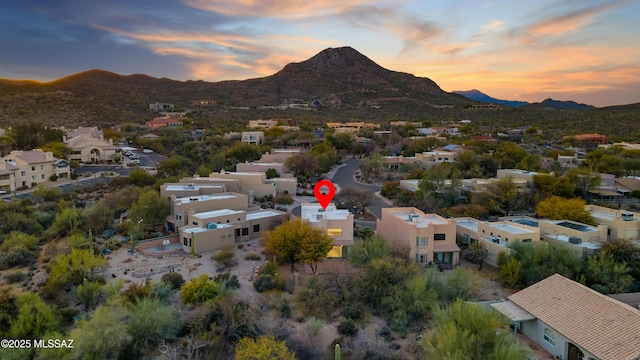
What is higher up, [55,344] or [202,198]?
[202,198]

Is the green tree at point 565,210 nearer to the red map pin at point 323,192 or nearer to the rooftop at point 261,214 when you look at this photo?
the red map pin at point 323,192

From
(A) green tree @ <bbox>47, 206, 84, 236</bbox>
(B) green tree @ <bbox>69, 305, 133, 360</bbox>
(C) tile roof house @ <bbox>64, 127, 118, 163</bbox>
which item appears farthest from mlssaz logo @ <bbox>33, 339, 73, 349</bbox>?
(C) tile roof house @ <bbox>64, 127, 118, 163</bbox>

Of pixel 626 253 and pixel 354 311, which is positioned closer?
pixel 354 311

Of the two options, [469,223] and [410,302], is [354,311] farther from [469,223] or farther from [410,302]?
[469,223]

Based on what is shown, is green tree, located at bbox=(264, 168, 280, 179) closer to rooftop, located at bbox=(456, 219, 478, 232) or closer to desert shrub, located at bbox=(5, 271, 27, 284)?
rooftop, located at bbox=(456, 219, 478, 232)

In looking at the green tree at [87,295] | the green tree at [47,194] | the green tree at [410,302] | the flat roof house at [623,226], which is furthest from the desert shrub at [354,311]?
the green tree at [47,194]

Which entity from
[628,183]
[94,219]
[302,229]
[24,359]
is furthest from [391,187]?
[24,359]

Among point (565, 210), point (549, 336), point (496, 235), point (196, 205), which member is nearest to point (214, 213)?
point (196, 205)
